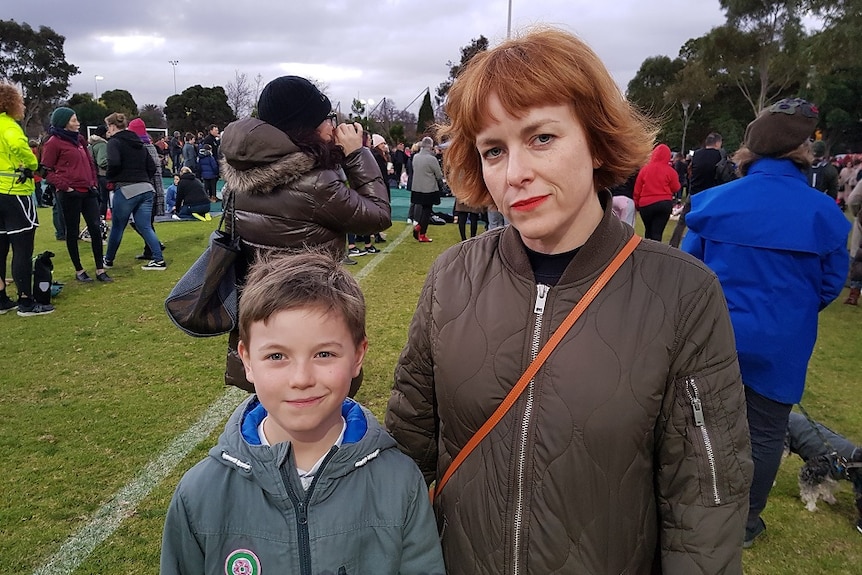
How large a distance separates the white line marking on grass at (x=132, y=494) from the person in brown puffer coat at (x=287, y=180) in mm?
933

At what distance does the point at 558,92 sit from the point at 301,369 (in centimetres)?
91

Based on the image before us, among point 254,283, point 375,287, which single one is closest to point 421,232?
point 375,287

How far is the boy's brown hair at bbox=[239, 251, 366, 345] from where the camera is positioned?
1.60m

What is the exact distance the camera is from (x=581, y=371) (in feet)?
4.32

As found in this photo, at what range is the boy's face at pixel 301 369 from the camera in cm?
151

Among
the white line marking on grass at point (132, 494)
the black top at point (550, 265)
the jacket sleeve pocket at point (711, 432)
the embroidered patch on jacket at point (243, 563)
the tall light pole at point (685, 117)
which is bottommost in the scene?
the white line marking on grass at point (132, 494)

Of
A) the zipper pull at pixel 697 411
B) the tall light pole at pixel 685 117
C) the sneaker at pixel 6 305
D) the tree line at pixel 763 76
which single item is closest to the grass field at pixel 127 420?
the sneaker at pixel 6 305

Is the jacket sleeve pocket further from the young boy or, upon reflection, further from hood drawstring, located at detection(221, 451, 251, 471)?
hood drawstring, located at detection(221, 451, 251, 471)

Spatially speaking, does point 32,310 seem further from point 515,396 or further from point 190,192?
point 190,192

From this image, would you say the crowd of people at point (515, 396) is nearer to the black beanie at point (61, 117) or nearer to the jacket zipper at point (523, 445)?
the jacket zipper at point (523, 445)

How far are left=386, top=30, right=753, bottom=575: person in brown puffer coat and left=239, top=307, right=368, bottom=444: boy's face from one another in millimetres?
318

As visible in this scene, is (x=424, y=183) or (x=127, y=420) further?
(x=424, y=183)

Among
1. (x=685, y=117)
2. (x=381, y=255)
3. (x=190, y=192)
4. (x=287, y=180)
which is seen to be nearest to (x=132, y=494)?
(x=287, y=180)

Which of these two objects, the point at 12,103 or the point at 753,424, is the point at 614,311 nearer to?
the point at 753,424
